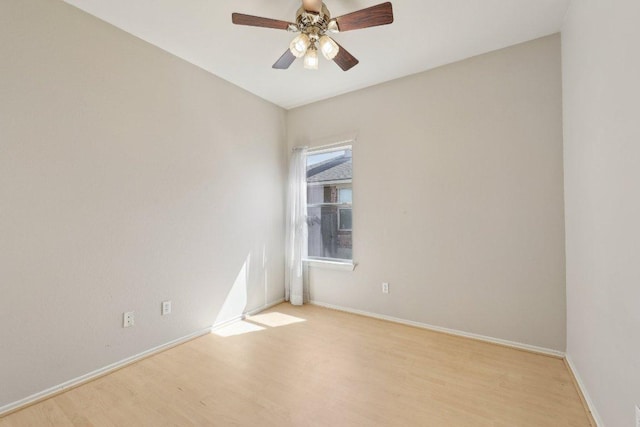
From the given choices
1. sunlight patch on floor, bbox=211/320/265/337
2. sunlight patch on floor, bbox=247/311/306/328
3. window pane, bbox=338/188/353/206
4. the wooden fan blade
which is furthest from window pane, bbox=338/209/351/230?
the wooden fan blade

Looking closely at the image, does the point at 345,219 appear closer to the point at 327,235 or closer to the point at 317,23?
the point at 327,235

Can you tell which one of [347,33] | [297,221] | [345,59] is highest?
[347,33]

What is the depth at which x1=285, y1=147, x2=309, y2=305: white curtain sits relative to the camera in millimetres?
Result: 3701

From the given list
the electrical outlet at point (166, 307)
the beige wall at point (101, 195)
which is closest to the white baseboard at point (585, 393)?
the beige wall at point (101, 195)

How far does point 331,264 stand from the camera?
3539 mm

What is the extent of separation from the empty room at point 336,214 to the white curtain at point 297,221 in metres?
0.35

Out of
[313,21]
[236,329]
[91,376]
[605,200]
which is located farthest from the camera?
[236,329]

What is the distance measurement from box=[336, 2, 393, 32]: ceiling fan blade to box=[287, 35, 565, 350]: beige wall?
1371 mm

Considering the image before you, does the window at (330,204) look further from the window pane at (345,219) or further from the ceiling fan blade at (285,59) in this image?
the ceiling fan blade at (285,59)

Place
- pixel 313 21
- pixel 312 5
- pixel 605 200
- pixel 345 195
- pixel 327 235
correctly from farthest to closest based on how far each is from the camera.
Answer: pixel 327 235
pixel 345 195
pixel 313 21
pixel 312 5
pixel 605 200

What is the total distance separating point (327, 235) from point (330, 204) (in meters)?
0.44

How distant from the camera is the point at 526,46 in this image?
2410 millimetres

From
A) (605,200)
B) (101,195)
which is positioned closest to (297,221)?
(101,195)

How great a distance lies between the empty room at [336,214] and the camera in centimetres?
165
